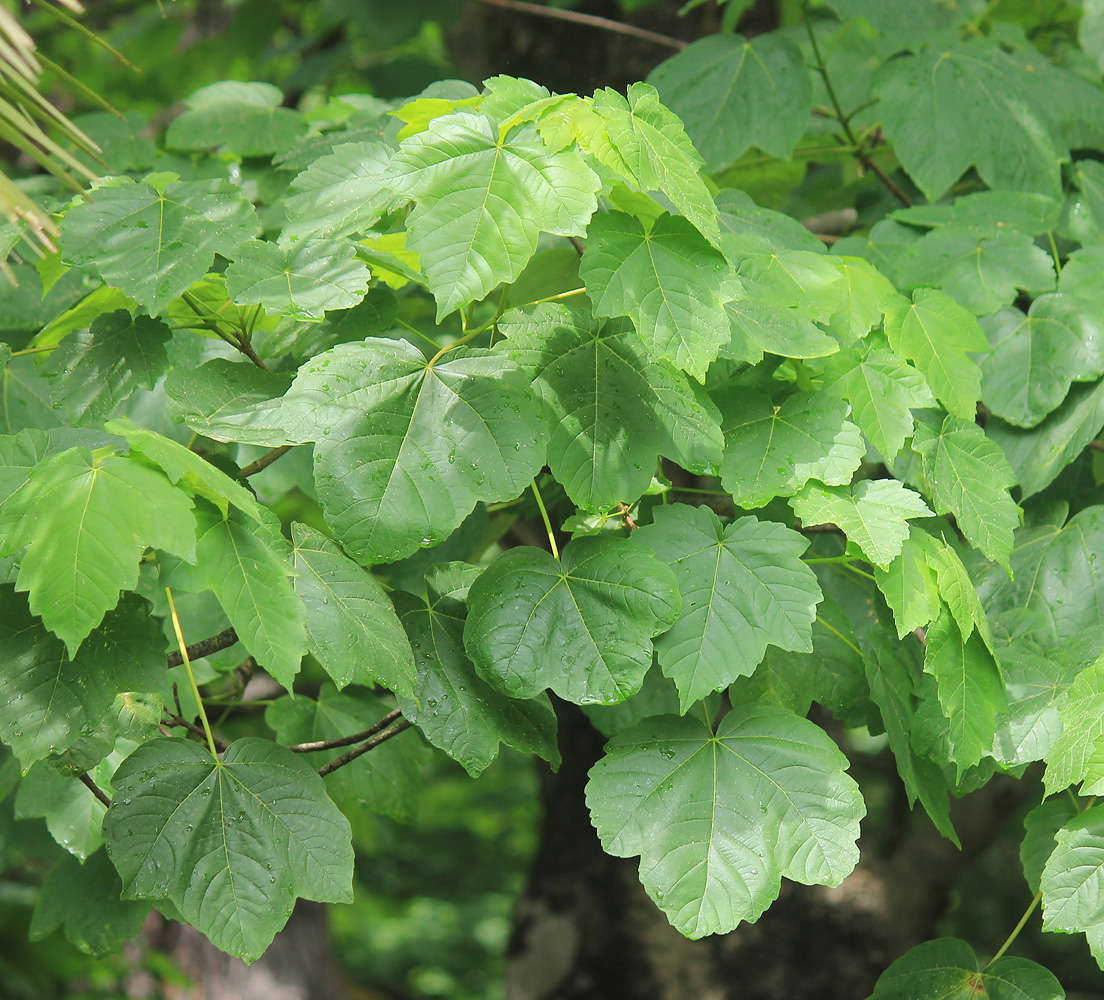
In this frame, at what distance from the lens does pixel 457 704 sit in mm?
1199

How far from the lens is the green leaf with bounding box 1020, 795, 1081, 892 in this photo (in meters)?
1.29

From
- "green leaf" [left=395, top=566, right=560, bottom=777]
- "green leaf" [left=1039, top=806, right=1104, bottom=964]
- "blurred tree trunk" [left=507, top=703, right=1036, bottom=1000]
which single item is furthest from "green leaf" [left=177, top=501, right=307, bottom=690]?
"blurred tree trunk" [left=507, top=703, right=1036, bottom=1000]

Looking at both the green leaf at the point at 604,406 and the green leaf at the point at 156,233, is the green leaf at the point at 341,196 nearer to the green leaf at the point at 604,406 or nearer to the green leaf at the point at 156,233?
the green leaf at the point at 156,233

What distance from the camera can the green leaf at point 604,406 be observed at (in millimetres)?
1171

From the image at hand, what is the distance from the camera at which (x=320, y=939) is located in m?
3.92

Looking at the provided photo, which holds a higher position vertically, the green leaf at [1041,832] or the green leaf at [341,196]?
the green leaf at [341,196]

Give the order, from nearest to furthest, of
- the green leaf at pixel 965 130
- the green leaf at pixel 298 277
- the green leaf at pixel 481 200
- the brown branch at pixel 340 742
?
the green leaf at pixel 481 200 → the green leaf at pixel 298 277 → the brown branch at pixel 340 742 → the green leaf at pixel 965 130

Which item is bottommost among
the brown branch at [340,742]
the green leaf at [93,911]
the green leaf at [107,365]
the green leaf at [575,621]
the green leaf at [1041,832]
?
the green leaf at [93,911]

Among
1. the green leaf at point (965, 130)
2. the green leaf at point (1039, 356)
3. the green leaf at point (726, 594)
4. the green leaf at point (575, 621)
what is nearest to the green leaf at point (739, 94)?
the green leaf at point (965, 130)

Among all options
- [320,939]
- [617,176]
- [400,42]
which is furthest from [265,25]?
[320,939]

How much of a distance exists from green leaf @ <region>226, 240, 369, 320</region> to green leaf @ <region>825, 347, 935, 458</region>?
0.71 m

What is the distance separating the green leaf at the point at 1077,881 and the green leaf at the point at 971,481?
37cm

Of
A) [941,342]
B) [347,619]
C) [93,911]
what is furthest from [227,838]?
[941,342]

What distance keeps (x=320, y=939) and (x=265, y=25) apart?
4.11 m
